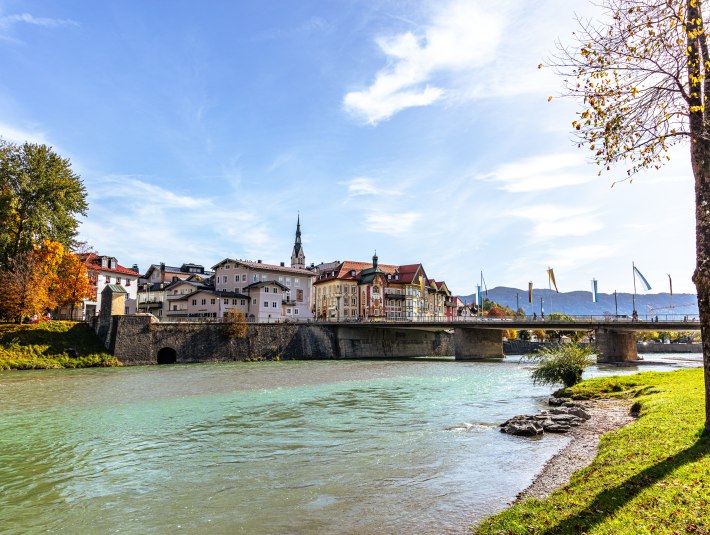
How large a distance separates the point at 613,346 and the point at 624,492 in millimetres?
69044

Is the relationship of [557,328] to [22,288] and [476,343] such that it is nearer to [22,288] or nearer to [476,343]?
[476,343]

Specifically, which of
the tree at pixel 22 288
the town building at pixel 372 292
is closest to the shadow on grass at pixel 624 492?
the tree at pixel 22 288

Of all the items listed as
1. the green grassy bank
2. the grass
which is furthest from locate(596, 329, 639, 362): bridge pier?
the green grassy bank

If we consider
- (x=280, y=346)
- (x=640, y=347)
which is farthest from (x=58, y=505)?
(x=640, y=347)

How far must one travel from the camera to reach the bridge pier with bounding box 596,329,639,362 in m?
69.4

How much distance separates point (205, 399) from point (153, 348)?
36.4m

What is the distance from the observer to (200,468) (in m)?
14.2

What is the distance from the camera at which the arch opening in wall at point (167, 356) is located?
64.1m

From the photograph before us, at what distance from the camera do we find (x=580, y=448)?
48.1ft

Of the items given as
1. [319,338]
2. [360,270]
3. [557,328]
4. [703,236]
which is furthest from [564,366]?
[360,270]

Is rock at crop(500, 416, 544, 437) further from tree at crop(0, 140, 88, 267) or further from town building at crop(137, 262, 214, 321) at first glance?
town building at crop(137, 262, 214, 321)

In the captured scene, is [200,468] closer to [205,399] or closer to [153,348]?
[205,399]

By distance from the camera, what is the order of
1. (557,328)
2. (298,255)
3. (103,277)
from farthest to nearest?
(298,255) → (103,277) → (557,328)

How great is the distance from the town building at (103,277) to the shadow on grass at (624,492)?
81.8 metres
